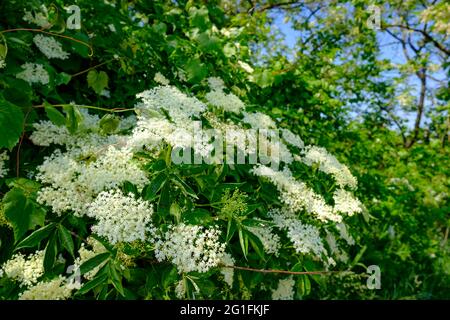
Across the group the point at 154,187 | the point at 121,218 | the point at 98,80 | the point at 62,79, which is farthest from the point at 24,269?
the point at 98,80

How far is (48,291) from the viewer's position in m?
1.66

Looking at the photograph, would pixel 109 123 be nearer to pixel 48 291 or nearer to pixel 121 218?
pixel 121 218

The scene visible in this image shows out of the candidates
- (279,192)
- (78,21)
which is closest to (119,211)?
(279,192)

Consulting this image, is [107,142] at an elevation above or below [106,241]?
above

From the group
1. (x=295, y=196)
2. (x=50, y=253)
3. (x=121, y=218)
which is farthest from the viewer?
(x=295, y=196)

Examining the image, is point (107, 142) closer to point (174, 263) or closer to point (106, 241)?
point (106, 241)

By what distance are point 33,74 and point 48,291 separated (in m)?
1.07

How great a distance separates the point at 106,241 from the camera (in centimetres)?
143

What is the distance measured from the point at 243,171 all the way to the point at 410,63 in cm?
471

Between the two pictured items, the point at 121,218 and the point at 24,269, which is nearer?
the point at 121,218

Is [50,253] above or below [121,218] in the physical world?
below

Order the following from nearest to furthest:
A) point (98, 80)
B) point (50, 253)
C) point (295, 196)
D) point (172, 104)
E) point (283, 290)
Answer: point (50, 253) → point (172, 104) → point (295, 196) → point (98, 80) → point (283, 290)

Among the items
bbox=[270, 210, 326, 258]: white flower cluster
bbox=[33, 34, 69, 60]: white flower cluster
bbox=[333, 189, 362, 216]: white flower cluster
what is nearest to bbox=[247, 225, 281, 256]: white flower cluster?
bbox=[270, 210, 326, 258]: white flower cluster

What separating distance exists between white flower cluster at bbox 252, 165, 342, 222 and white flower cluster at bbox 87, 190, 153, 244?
2.04 ft
